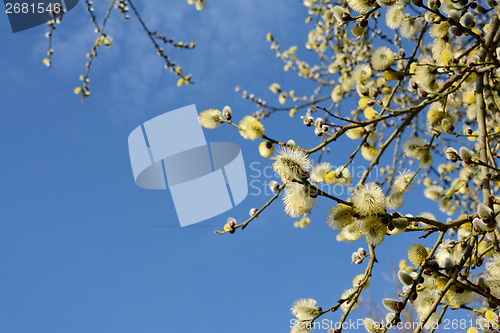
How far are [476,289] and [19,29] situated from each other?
A: 2.50 metres

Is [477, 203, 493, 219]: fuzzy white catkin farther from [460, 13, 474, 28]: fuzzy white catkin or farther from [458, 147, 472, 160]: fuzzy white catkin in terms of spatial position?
[460, 13, 474, 28]: fuzzy white catkin

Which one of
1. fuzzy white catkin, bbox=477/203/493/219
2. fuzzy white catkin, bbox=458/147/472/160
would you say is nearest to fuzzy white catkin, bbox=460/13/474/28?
fuzzy white catkin, bbox=458/147/472/160

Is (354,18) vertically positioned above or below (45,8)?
below

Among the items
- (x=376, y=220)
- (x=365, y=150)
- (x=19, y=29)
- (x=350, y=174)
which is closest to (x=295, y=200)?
(x=376, y=220)

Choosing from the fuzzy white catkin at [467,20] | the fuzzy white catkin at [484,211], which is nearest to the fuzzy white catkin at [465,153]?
the fuzzy white catkin at [484,211]

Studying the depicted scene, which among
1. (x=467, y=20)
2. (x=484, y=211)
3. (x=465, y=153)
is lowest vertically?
(x=484, y=211)

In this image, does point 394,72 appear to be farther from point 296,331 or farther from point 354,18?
point 296,331

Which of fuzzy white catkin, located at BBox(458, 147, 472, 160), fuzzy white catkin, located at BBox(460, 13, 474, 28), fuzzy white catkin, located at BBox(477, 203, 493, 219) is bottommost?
fuzzy white catkin, located at BBox(477, 203, 493, 219)

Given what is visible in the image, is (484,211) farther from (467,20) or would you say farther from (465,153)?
(467,20)

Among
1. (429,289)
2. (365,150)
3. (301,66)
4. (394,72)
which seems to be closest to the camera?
(429,289)

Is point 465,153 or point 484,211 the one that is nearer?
point 484,211

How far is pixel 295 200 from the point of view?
100cm

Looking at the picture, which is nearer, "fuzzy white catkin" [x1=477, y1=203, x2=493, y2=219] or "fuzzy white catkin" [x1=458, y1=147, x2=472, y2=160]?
"fuzzy white catkin" [x1=477, y1=203, x2=493, y2=219]

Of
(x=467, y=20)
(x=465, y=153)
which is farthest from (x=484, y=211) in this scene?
(x=467, y=20)
